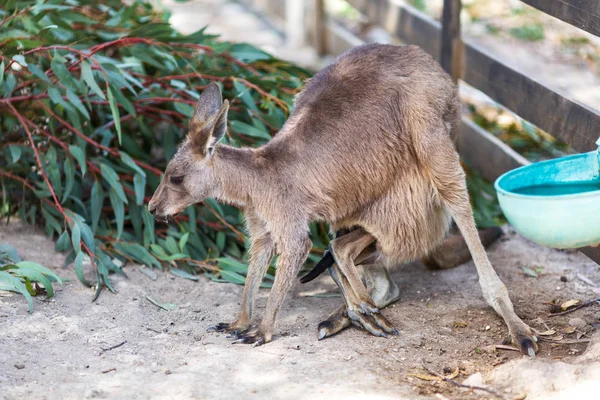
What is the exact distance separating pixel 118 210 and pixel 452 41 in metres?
2.21

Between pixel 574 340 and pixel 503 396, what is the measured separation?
604mm

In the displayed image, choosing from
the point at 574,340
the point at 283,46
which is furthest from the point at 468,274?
the point at 283,46

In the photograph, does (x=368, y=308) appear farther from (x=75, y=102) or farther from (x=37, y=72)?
(x=37, y=72)

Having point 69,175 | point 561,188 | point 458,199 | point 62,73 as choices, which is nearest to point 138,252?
point 69,175

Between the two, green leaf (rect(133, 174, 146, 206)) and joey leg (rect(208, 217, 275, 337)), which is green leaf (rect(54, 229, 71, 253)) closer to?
green leaf (rect(133, 174, 146, 206))

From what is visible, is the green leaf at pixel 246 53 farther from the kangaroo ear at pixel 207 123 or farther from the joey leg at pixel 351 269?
the joey leg at pixel 351 269

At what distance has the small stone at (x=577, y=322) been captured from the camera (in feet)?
11.5

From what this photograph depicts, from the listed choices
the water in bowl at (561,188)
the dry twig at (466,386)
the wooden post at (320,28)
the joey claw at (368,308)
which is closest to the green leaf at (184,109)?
the joey claw at (368,308)

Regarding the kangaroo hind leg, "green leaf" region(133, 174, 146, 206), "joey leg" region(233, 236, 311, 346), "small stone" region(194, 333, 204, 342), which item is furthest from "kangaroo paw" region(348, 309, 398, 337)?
"green leaf" region(133, 174, 146, 206)

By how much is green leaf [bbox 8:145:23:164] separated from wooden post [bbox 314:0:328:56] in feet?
12.7

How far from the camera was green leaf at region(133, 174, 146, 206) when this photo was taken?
13.4 feet

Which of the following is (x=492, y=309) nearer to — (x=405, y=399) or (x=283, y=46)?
(x=405, y=399)

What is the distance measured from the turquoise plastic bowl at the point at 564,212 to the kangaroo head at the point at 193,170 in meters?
1.13

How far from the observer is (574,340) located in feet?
11.0
